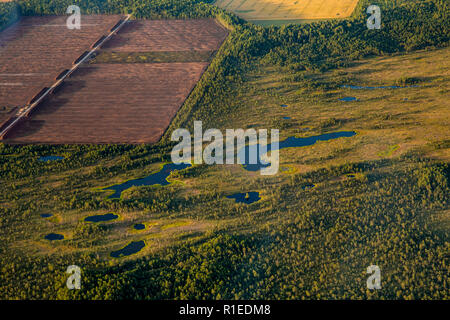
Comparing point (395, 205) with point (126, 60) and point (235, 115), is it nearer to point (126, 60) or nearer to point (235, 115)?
point (235, 115)

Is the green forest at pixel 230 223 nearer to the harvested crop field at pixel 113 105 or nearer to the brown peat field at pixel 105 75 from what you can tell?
the harvested crop field at pixel 113 105

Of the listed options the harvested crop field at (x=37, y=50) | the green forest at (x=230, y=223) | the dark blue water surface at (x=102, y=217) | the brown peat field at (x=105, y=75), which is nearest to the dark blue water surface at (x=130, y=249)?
the green forest at (x=230, y=223)

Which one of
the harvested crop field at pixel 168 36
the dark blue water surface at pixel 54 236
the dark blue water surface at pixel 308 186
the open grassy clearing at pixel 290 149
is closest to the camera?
the dark blue water surface at pixel 54 236

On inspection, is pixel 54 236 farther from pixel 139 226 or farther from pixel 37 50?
pixel 37 50

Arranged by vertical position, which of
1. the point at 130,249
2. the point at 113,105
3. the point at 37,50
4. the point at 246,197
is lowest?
the point at 130,249

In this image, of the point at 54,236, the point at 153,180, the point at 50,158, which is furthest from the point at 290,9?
the point at 54,236
